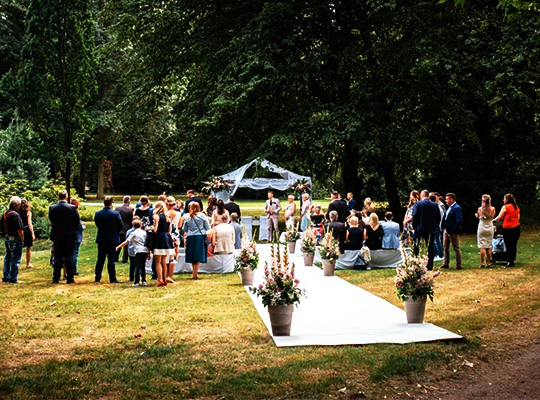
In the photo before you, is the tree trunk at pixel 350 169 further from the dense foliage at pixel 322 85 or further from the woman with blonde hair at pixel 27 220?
the woman with blonde hair at pixel 27 220

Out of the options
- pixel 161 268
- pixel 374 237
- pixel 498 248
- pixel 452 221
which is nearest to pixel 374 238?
pixel 374 237

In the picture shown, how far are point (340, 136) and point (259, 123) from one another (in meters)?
4.45

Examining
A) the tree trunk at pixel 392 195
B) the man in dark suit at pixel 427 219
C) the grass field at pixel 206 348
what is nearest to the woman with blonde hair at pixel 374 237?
the man in dark suit at pixel 427 219

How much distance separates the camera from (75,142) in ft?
82.0

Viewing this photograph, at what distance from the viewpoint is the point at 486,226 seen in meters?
16.4

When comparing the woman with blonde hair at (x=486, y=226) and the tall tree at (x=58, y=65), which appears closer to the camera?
the woman with blonde hair at (x=486, y=226)

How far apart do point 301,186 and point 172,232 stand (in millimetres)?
9774

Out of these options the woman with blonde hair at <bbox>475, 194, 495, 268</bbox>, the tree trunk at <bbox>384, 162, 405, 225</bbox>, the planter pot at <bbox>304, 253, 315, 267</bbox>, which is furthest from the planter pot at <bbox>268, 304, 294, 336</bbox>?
the tree trunk at <bbox>384, 162, 405, 225</bbox>

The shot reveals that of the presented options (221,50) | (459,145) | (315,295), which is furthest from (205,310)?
(459,145)

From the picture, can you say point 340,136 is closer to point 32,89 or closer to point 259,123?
point 259,123

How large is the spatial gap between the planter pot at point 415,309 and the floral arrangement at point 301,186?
15.9 meters

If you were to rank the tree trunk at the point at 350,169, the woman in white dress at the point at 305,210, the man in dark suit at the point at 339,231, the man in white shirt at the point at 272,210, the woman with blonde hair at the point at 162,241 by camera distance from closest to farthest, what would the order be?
the woman with blonde hair at the point at 162,241 < the man in dark suit at the point at 339,231 < the woman in white dress at the point at 305,210 < the man in white shirt at the point at 272,210 < the tree trunk at the point at 350,169

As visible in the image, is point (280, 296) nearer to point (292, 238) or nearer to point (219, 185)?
point (292, 238)

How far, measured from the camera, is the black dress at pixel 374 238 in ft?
56.7
